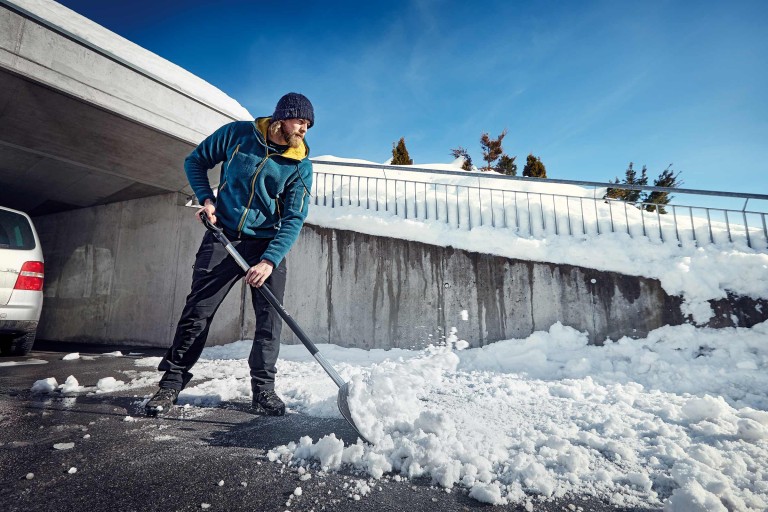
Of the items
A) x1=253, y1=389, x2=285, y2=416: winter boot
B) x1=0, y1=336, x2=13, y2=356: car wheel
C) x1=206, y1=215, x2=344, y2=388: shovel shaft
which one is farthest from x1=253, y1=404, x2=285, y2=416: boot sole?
x1=0, y1=336, x2=13, y2=356: car wheel

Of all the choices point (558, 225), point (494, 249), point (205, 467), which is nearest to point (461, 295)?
point (494, 249)

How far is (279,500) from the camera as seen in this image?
3.79 feet

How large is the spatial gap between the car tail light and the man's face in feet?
12.8

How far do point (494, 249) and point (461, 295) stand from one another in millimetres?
782

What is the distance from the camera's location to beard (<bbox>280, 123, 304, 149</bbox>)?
2385 mm

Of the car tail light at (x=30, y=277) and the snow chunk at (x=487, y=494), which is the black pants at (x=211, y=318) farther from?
the car tail light at (x=30, y=277)

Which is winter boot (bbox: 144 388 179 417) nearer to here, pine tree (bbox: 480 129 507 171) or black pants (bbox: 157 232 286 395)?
black pants (bbox: 157 232 286 395)

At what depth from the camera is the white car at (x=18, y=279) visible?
3.86m

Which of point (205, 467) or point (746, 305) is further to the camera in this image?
point (746, 305)

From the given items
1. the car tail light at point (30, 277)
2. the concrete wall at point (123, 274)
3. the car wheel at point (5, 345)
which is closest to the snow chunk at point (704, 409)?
the concrete wall at point (123, 274)

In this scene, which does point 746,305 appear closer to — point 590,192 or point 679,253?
point 679,253

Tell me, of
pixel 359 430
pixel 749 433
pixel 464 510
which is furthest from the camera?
pixel 749 433

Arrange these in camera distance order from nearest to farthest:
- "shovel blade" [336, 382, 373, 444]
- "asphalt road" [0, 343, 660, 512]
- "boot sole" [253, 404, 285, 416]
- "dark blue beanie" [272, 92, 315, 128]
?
"asphalt road" [0, 343, 660, 512] → "shovel blade" [336, 382, 373, 444] → "boot sole" [253, 404, 285, 416] → "dark blue beanie" [272, 92, 315, 128]

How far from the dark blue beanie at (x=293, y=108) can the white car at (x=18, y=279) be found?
3.88 m
